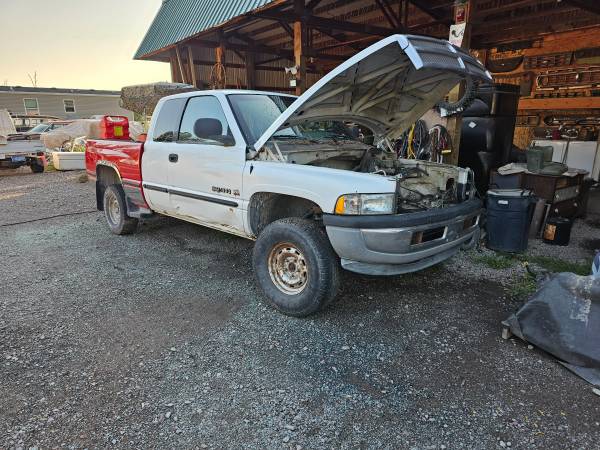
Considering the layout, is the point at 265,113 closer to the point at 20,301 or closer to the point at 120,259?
the point at 120,259

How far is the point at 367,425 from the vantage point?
2.31m

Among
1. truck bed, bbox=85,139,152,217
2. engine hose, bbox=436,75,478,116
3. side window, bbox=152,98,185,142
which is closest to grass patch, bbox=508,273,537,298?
engine hose, bbox=436,75,478,116

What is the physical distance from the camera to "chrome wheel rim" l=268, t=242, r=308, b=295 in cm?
346

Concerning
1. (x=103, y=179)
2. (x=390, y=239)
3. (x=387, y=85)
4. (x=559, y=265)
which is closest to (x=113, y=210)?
(x=103, y=179)

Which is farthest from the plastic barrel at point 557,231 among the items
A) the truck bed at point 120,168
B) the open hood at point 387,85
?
the truck bed at point 120,168

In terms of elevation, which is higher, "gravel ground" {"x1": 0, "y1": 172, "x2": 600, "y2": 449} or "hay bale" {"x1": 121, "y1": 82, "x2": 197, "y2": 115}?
"hay bale" {"x1": 121, "y1": 82, "x2": 197, "y2": 115}

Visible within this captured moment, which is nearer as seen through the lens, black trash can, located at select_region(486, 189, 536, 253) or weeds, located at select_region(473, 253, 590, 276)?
weeds, located at select_region(473, 253, 590, 276)

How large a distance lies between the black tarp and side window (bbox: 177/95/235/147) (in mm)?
2924

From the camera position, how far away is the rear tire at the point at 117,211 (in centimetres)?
573

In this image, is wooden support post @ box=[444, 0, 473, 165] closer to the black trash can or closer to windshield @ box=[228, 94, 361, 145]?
the black trash can

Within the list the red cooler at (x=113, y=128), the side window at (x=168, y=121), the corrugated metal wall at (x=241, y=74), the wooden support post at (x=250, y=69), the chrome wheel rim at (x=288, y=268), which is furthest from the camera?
the corrugated metal wall at (x=241, y=74)

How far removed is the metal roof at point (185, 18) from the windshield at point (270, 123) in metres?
4.40

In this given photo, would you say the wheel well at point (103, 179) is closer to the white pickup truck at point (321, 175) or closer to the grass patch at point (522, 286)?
the white pickup truck at point (321, 175)

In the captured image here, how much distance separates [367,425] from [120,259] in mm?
3888
